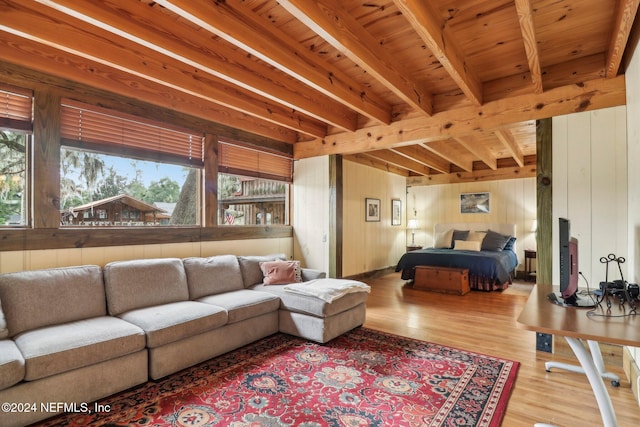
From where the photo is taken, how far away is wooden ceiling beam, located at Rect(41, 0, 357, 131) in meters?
2.07

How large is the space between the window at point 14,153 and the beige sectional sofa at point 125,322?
602mm

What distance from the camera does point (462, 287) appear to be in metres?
5.33

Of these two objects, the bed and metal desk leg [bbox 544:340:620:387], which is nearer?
metal desk leg [bbox 544:340:620:387]

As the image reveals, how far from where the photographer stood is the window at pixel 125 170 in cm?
293

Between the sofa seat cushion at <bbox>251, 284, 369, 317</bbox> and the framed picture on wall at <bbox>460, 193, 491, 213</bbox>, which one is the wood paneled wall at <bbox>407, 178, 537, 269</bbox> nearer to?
the framed picture on wall at <bbox>460, 193, 491, 213</bbox>

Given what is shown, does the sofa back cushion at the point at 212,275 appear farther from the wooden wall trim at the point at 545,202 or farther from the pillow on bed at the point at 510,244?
the pillow on bed at the point at 510,244

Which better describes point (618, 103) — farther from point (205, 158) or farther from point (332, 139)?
point (205, 158)

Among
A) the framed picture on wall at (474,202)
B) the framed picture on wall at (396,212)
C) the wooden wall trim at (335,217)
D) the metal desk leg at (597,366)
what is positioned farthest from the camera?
the framed picture on wall at (396,212)

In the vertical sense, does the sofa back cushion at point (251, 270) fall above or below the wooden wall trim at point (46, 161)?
below

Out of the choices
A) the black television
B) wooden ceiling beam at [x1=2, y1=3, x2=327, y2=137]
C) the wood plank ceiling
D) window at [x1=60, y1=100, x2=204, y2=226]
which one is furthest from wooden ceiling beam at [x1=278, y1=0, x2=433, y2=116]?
window at [x1=60, y1=100, x2=204, y2=226]

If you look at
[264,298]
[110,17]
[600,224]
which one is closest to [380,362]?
[264,298]

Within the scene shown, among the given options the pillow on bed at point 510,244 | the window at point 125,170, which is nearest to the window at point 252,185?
the window at point 125,170

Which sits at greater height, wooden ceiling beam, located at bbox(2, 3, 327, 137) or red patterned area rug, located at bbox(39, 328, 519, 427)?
wooden ceiling beam, located at bbox(2, 3, 327, 137)

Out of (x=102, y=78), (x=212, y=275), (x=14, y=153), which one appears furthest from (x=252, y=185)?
(x=14, y=153)
